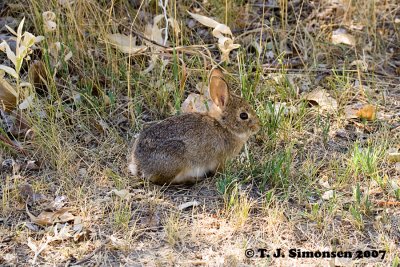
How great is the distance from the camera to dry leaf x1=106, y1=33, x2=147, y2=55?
18.9 feet

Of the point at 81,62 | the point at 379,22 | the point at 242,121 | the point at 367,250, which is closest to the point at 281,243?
the point at 367,250

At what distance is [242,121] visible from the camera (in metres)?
5.22

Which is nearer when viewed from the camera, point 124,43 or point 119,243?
point 119,243

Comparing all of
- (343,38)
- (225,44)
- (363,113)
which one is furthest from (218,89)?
(343,38)

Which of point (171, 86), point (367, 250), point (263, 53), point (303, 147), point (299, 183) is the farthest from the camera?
point (263, 53)

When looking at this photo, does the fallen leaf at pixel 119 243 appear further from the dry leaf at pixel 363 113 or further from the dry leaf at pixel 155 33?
the dry leaf at pixel 363 113

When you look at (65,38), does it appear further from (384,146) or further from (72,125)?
(384,146)

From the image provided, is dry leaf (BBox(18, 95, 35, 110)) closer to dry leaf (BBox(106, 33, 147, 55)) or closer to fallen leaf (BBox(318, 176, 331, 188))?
dry leaf (BBox(106, 33, 147, 55))

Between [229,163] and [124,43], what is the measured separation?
56.6 inches

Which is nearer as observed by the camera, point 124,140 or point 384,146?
point 384,146

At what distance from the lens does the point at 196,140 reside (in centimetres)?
503

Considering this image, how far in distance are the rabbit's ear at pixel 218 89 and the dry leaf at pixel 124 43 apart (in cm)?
85

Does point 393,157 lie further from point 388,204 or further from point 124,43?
point 124,43

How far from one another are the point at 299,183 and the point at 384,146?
0.74 metres
